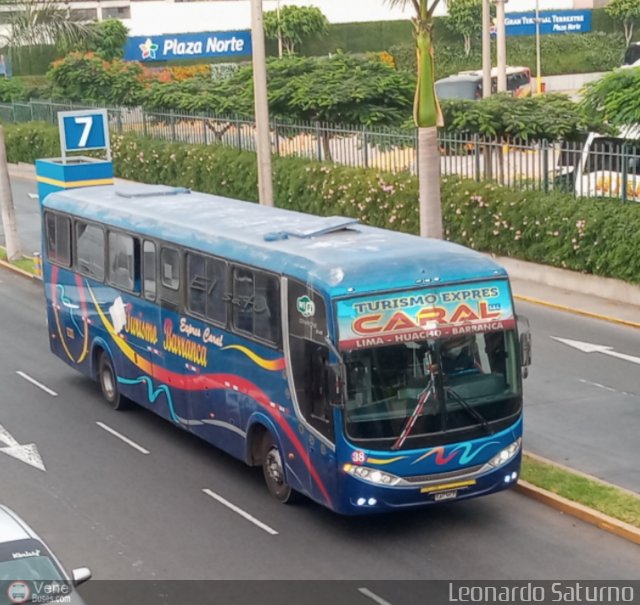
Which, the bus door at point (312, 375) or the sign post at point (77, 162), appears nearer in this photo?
the bus door at point (312, 375)

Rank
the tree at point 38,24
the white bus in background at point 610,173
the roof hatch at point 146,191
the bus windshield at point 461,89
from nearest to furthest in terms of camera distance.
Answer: the roof hatch at point 146,191, the white bus in background at point 610,173, the tree at point 38,24, the bus windshield at point 461,89

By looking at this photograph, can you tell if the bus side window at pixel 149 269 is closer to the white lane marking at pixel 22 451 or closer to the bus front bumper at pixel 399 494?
the white lane marking at pixel 22 451

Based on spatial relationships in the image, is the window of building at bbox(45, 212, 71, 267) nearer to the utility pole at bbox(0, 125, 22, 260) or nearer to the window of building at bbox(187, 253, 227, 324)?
the window of building at bbox(187, 253, 227, 324)

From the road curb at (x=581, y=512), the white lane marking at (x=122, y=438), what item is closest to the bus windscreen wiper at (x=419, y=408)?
the road curb at (x=581, y=512)

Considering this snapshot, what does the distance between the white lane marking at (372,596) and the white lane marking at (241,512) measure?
1.90 m

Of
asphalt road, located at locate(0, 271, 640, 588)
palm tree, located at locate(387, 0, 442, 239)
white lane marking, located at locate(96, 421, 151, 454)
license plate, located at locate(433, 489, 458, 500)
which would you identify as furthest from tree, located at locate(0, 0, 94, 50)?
license plate, located at locate(433, 489, 458, 500)

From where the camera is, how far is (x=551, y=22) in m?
81.2

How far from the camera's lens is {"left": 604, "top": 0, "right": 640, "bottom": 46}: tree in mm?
80312

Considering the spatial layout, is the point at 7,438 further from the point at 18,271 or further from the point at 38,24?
the point at 38,24

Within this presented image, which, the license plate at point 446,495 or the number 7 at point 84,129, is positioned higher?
the number 7 at point 84,129

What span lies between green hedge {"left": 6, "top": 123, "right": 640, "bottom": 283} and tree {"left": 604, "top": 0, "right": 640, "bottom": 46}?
4803cm

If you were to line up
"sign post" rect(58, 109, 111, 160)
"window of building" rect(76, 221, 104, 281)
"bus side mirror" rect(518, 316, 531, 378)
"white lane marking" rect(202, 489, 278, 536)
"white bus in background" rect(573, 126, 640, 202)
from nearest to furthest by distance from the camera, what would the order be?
1. "bus side mirror" rect(518, 316, 531, 378)
2. "white lane marking" rect(202, 489, 278, 536)
3. "window of building" rect(76, 221, 104, 281)
4. "white bus in background" rect(573, 126, 640, 202)
5. "sign post" rect(58, 109, 111, 160)

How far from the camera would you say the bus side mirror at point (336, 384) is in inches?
504

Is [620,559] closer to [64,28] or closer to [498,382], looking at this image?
[498,382]
